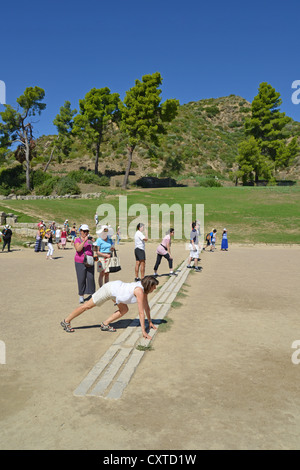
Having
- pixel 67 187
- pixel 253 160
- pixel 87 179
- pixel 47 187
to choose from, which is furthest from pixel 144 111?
pixel 253 160

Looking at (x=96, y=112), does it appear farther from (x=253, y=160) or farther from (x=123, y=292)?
(x=123, y=292)

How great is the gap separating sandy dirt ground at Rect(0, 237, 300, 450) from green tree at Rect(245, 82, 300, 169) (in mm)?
54029

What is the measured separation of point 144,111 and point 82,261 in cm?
4492

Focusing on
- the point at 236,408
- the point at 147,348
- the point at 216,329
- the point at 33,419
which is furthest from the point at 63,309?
the point at 236,408

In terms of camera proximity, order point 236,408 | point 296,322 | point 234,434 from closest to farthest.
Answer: point 234,434
point 236,408
point 296,322

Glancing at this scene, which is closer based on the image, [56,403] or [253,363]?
[56,403]

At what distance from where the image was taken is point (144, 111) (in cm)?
4800

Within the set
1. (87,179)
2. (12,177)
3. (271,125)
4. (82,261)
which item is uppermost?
(271,125)

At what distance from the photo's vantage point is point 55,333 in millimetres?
5895

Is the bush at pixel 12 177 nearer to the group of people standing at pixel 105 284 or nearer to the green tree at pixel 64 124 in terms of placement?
the green tree at pixel 64 124

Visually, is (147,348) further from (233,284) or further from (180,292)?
(233,284)

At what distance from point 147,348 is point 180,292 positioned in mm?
4079

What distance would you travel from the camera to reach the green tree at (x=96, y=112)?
50.2m
